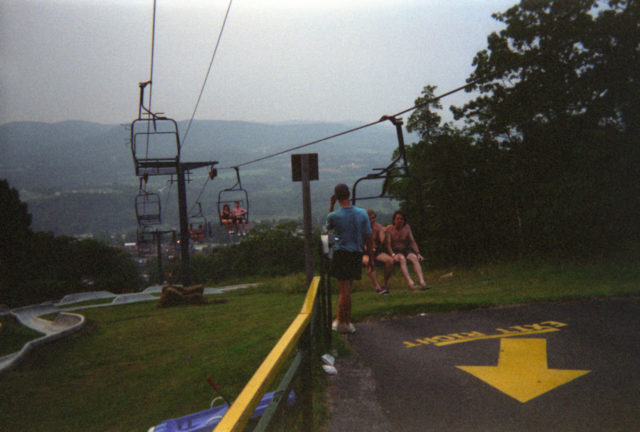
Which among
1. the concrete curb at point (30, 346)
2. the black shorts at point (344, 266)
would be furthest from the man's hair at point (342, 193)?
the concrete curb at point (30, 346)

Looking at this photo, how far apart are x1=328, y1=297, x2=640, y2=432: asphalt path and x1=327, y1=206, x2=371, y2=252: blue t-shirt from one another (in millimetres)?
1332

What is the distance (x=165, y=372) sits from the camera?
967 centimetres

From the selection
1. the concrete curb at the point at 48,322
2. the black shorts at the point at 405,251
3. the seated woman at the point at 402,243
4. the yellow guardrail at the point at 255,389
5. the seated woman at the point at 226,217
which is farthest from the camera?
the seated woman at the point at 226,217

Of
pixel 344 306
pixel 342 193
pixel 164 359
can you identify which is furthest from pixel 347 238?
pixel 164 359

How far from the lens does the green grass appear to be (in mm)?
7203

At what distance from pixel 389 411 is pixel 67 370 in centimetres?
1068

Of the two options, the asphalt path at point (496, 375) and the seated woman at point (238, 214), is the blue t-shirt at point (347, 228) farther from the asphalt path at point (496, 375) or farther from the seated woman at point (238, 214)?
the seated woman at point (238, 214)

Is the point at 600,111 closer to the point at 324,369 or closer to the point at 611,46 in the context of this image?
the point at 611,46

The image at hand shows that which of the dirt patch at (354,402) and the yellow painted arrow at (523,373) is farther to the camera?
the yellow painted arrow at (523,373)

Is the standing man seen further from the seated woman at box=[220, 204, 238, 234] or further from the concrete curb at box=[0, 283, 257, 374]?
the seated woman at box=[220, 204, 238, 234]

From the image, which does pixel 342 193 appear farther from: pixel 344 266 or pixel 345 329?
pixel 345 329

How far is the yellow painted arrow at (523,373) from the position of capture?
4.70 m

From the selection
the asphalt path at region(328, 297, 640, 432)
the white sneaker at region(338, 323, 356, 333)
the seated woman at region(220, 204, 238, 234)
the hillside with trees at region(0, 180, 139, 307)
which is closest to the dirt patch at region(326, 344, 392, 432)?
the asphalt path at region(328, 297, 640, 432)

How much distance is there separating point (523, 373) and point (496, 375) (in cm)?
27
